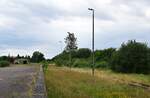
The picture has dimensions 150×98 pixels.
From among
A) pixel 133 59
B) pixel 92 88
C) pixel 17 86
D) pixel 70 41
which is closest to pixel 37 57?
pixel 70 41

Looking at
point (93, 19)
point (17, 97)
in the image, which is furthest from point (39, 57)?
point (17, 97)

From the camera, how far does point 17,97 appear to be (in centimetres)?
1467

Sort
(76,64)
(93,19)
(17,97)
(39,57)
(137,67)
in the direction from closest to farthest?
1. (17,97)
2. (93,19)
3. (137,67)
4. (76,64)
5. (39,57)

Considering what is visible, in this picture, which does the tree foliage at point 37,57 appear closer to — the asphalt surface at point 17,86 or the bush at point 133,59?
the bush at point 133,59

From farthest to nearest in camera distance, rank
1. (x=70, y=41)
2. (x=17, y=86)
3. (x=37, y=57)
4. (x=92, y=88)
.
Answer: (x=37, y=57), (x=70, y=41), (x=92, y=88), (x=17, y=86)

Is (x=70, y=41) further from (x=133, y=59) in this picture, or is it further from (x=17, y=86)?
(x=17, y=86)

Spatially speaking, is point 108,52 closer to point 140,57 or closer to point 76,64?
point 76,64

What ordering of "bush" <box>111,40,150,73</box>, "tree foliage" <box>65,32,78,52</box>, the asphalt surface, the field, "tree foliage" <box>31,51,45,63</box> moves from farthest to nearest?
"tree foliage" <box>31,51,45,63</box> → "tree foliage" <box>65,32,78,52</box> → "bush" <box>111,40,150,73</box> → the field → the asphalt surface

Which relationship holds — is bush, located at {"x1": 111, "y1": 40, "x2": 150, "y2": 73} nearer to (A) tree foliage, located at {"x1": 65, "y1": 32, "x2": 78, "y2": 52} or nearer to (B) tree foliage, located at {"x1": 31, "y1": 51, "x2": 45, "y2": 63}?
(A) tree foliage, located at {"x1": 65, "y1": 32, "x2": 78, "y2": 52}

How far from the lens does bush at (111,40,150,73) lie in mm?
74625

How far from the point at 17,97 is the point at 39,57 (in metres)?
169

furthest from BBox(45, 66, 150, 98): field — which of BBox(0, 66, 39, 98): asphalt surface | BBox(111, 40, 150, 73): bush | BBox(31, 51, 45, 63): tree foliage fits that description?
BBox(31, 51, 45, 63): tree foliage

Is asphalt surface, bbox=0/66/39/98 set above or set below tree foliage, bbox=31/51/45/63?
below

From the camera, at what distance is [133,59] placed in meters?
75.0
